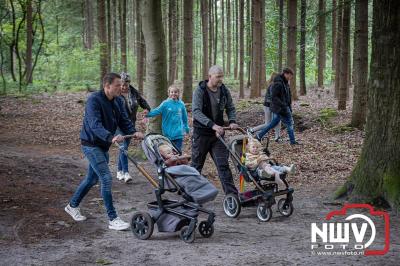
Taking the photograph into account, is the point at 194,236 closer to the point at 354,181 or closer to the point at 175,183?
the point at 175,183

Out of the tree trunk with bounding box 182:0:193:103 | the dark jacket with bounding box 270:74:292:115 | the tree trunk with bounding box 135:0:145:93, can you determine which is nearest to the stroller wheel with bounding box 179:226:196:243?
the dark jacket with bounding box 270:74:292:115

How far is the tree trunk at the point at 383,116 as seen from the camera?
768 centimetres

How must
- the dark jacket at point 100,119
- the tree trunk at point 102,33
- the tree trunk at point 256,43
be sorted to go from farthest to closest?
the tree trunk at point 102,33
the tree trunk at point 256,43
the dark jacket at point 100,119

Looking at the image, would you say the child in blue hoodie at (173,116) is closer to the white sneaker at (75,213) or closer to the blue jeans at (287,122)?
the white sneaker at (75,213)

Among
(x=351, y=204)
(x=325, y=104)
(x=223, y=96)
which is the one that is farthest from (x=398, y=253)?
(x=325, y=104)

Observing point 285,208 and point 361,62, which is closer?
point 285,208

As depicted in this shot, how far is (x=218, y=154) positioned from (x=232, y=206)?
0.87m

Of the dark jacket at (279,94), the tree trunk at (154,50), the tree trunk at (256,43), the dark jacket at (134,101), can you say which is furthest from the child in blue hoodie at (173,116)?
the tree trunk at (256,43)

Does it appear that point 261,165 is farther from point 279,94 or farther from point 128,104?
point 279,94

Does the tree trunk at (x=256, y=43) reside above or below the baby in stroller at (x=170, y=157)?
above

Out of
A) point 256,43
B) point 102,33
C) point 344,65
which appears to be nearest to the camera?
point 344,65

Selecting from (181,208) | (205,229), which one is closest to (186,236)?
(205,229)

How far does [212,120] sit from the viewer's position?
7.84m

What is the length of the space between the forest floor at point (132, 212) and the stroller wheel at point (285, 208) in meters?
0.11
